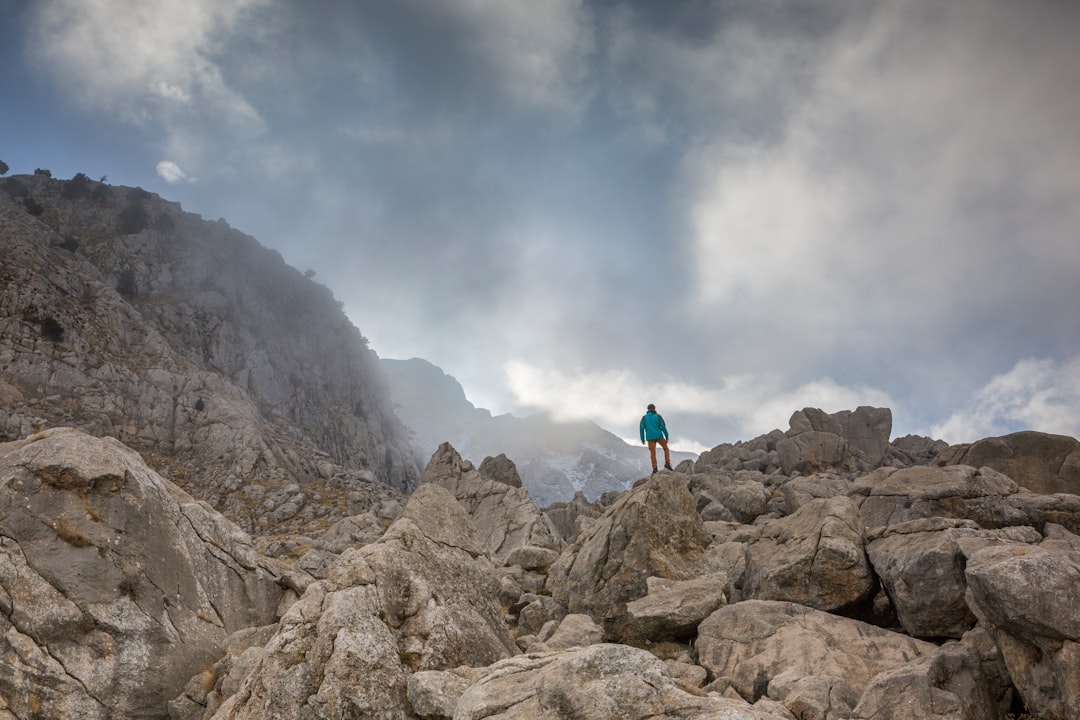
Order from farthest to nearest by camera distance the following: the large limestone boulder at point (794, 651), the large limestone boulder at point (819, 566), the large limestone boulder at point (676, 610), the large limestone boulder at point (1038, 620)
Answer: the large limestone boulder at point (819, 566), the large limestone boulder at point (676, 610), the large limestone boulder at point (794, 651), the large limestone boulder at point (1038, 620)

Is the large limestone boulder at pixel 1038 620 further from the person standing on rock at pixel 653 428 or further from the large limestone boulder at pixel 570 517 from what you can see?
the large limestone boulder at pixel 570 517

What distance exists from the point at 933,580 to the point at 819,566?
3.27m

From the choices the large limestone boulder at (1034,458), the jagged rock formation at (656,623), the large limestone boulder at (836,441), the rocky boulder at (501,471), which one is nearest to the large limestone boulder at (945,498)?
the jagged rock formation at (656,623)

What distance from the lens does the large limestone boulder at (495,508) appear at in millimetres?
43906

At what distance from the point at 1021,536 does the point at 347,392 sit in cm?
15193

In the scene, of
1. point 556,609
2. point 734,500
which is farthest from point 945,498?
point 734,500

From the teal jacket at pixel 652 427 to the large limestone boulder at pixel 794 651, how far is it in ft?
62.8

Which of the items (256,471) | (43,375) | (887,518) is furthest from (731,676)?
(43,375)

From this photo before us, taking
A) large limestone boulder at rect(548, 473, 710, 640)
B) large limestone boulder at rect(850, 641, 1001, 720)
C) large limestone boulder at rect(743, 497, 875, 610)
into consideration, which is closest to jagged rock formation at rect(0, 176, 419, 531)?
large limestone boulder at rect(548, 473, 710, 640)

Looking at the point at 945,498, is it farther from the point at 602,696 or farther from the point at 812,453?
the point at 812,453

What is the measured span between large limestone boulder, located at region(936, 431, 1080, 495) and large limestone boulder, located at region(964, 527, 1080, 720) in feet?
104

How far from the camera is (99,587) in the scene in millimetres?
12695

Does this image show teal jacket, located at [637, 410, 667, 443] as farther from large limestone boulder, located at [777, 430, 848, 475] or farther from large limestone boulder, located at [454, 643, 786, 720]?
large limestone boulder, located at [777, 430, 848, 475]

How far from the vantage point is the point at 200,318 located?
124938mm
